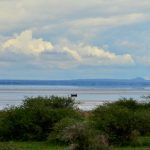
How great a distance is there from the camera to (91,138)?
15.9m

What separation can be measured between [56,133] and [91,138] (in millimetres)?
6945

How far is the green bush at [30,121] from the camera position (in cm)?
2392

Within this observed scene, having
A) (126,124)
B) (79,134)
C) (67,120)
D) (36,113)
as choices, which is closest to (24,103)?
(36,113)

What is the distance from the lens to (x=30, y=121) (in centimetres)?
2388

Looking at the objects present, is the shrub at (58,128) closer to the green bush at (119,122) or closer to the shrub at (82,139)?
the green bush at (119,122)

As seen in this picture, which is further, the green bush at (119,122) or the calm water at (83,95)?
the calm water at (83,95)

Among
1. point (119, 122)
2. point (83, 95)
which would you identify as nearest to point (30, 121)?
point (119, 122)

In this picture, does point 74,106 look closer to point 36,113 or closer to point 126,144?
point 36,113

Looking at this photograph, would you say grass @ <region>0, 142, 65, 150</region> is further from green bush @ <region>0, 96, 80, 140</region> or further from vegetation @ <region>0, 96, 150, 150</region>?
green bush @ <region>0, 96, 80, 140</region>

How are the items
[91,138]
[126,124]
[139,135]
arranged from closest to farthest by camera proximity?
[91,138] → [126,124] → [139,135]

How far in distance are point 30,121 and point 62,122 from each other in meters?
1.79

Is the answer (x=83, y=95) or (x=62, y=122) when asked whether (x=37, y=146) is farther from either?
(x=83, y=95)

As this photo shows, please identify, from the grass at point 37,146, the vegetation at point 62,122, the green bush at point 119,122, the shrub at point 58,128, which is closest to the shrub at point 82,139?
the vegetation at point 62,122

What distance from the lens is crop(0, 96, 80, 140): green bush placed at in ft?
78.5
